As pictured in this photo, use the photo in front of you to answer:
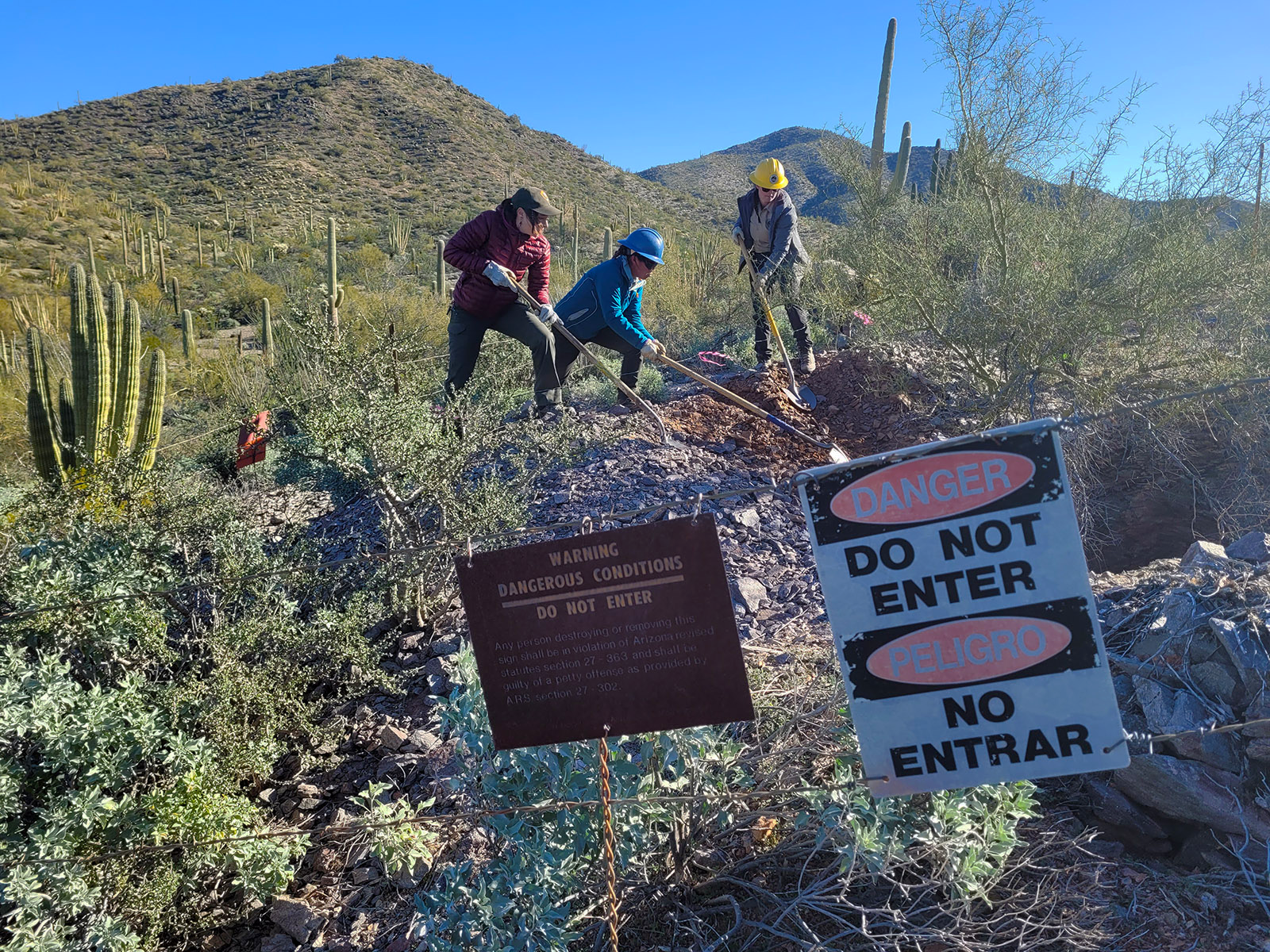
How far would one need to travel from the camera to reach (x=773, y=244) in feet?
25.6

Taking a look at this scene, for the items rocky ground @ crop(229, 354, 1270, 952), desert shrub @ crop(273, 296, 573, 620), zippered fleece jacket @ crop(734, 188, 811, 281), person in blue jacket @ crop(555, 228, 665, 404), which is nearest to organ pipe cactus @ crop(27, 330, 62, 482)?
desert shrub @ crop(273, 296, 573, 620)

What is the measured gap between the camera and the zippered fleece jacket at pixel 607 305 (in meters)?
6.21

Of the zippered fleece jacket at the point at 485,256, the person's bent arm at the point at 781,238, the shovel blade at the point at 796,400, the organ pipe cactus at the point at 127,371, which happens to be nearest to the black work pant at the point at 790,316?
the person's bent arm at the point at 781,238

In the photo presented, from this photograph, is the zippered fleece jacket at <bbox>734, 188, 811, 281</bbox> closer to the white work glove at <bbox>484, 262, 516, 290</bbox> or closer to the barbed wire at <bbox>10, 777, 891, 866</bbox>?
the white work glove at <bbox>484, 262, 516, 290</bbox>

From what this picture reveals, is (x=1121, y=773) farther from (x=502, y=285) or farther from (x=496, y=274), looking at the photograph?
(x=502, y=285)

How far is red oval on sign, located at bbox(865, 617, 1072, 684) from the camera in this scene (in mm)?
1787

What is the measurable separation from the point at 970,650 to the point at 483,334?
4950mm

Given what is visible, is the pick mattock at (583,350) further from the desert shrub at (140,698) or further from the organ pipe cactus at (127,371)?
the organ pipe cactus at (127,371)

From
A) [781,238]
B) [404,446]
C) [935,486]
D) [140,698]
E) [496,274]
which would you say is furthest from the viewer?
[781,238]

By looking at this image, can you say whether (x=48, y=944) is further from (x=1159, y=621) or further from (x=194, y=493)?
(x=1159, y=621)

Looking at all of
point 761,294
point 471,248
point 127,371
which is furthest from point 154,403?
point 761,294

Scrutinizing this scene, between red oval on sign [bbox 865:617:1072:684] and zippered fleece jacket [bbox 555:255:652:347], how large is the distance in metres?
4.49

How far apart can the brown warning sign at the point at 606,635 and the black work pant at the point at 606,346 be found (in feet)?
15.5

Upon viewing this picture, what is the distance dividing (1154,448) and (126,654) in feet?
21.1
